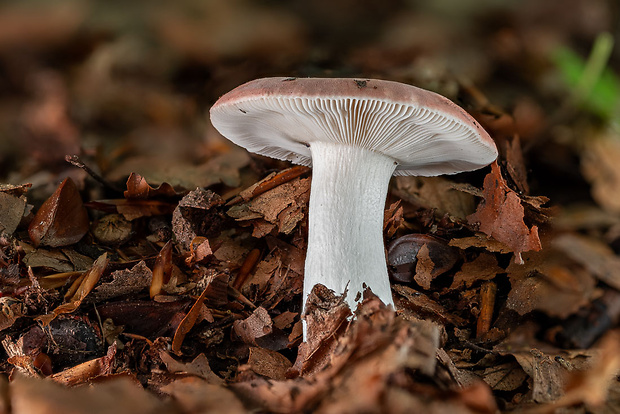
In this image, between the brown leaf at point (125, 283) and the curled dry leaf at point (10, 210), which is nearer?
the brown leaf at point (125, 283)

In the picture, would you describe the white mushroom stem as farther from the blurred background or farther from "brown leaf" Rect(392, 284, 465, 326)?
the blurred background

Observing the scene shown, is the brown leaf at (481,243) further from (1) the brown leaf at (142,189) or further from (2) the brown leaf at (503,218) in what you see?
(1) the brown leaf at (142,189)

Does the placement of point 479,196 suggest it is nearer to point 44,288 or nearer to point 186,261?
point 186,261

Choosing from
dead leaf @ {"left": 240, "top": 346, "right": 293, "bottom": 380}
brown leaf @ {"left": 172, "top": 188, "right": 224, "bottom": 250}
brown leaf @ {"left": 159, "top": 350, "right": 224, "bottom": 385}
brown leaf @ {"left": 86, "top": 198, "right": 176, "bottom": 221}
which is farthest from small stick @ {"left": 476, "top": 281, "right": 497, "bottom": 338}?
brown leaf @ {"left": 86, "top": 198, "right": 176, "bottom": 221}

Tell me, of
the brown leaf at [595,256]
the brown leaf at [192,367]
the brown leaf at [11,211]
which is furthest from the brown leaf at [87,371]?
the brown leaf at [595,256]

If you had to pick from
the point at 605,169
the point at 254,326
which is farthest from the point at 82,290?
the point at 605,169

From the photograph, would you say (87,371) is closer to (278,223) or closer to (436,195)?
(278,223)
